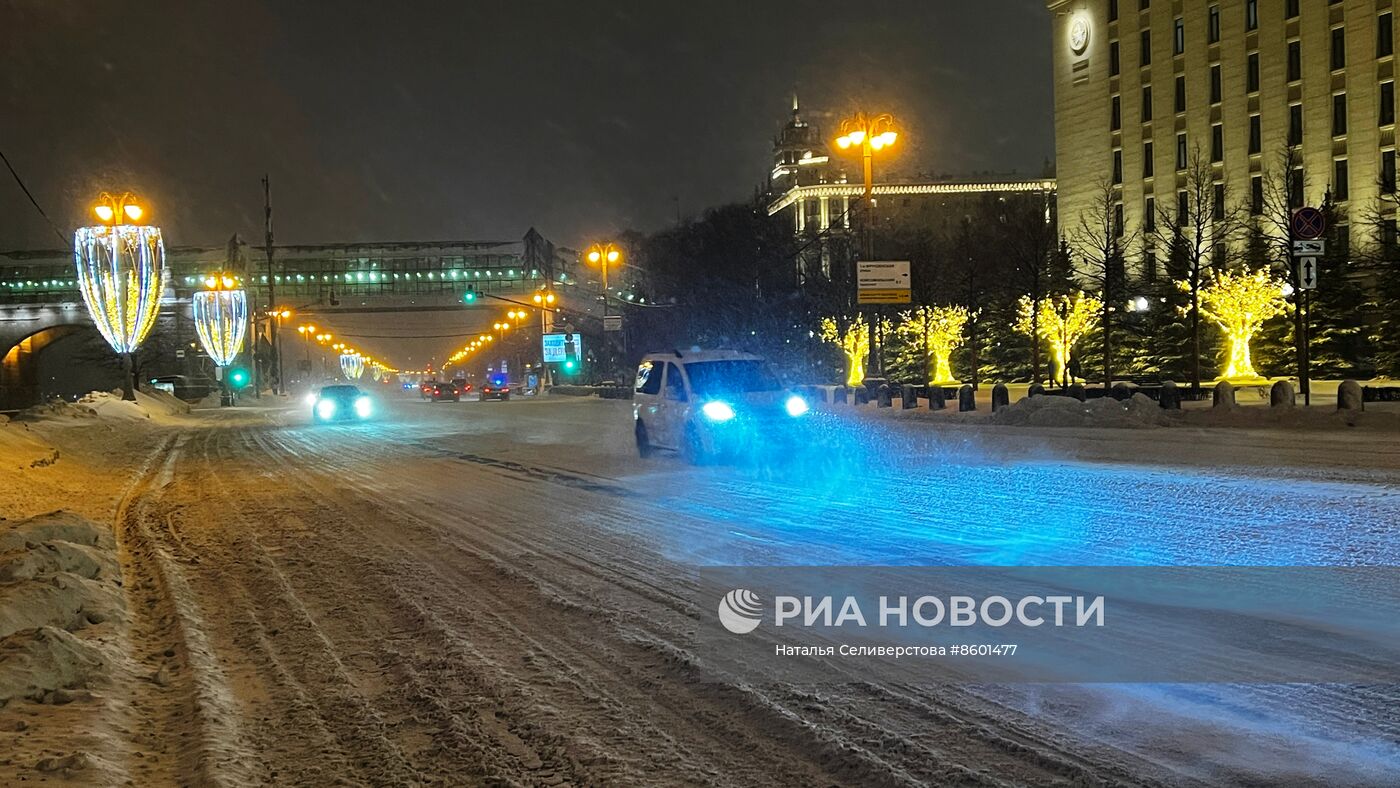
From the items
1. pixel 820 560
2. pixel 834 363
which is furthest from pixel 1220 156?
pixel 820 560

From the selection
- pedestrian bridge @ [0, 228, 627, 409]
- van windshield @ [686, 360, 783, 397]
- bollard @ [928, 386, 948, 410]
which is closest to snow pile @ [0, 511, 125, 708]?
van windshield @ [686, 360, 783, 397]

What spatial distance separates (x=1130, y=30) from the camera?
70.0 m

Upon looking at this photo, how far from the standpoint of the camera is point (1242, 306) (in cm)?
4684

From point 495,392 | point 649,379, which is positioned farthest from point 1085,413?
point 495,392

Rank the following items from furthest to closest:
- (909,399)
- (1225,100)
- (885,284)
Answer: (1225,100) < (909,399) < (885,284)

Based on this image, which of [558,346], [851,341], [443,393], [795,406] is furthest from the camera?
[443,393]

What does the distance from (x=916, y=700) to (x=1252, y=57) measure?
6677cm

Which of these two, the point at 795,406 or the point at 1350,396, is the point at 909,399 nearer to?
the point at 1350,396

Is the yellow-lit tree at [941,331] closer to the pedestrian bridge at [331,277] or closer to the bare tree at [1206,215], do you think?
the bare tree at [1206,215]

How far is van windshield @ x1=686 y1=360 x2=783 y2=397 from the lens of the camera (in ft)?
62.0

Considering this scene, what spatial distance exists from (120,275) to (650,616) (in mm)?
41882

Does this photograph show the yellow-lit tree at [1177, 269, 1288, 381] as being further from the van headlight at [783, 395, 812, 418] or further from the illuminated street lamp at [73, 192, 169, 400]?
the illuminated street lamp at [73, 192, 169, 400]

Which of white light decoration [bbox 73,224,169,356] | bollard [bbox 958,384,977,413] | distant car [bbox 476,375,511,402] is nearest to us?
bollard [bbox 958,384,977,413]

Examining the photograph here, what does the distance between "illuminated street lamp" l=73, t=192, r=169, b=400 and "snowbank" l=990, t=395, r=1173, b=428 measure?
1306 inches
